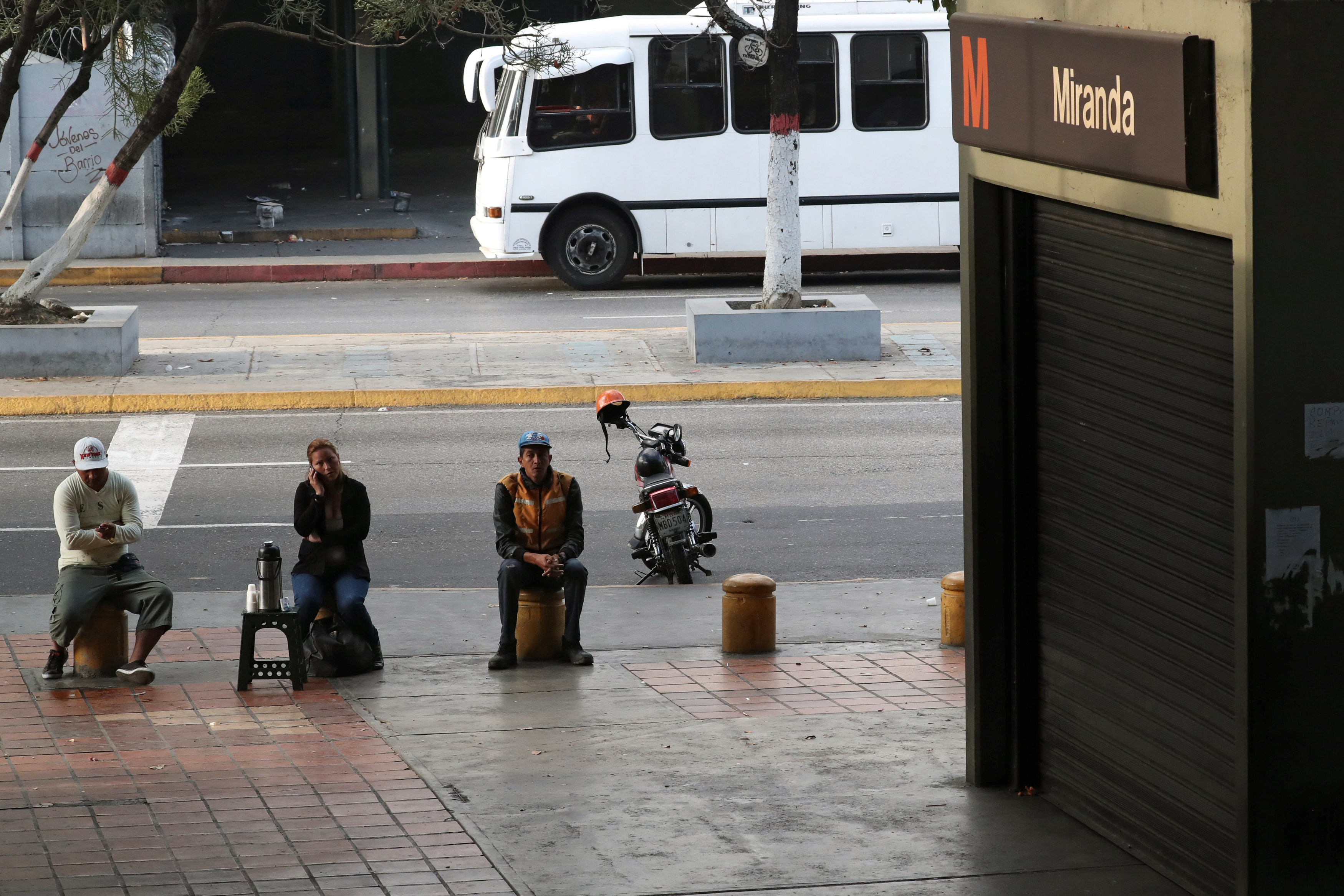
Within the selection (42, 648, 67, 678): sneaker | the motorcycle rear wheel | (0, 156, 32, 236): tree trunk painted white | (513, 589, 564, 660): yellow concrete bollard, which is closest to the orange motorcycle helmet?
the motorcycle rear wheel

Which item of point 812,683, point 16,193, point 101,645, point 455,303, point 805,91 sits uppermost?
point 805,91

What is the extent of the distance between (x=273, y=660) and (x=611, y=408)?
3.00m

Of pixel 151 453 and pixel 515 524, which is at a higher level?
pixel 515 524

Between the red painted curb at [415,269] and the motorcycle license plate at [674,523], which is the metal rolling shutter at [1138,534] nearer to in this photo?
the motorcycle license plate at [674,523]

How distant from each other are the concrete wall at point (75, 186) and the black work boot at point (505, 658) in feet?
62.9

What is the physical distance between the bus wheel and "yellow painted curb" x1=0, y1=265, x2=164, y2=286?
6.01 meters

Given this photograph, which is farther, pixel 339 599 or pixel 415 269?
pixel 415 269

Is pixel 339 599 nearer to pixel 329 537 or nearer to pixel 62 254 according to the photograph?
pixel 329 537

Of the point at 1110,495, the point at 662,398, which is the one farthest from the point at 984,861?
the point at 662,398

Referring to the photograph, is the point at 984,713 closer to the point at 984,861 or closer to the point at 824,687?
the point at 984,861

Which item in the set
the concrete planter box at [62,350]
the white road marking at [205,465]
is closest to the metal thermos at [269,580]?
the white road marking at [205,465]

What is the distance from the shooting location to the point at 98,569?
882 cm

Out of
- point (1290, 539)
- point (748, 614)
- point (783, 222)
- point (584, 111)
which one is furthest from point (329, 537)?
point (584, 111)

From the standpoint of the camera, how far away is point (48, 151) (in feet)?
85.7
